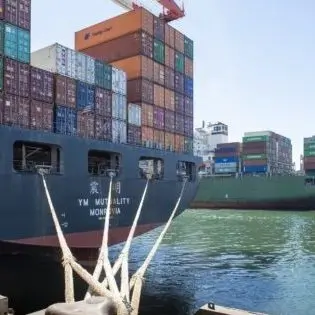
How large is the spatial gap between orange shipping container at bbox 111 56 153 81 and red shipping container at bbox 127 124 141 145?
367 centimetres

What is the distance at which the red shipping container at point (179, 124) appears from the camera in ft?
93.6

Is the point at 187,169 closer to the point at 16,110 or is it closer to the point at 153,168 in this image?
the point at 153,168

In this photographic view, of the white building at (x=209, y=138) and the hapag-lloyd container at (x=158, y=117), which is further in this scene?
the white building at (x=209, y=138)

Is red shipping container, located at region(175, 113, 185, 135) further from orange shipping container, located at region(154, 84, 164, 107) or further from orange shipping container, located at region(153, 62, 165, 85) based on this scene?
orange shipping container, located at region(153, 62, 165, 85)

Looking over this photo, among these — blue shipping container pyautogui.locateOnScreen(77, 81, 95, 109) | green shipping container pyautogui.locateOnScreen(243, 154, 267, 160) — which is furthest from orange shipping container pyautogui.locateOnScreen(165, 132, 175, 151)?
green shipping container pyautogui.locateOnScreen(243, 154, 267, 160)

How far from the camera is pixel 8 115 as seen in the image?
16.8m

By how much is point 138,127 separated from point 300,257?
37.6 feet

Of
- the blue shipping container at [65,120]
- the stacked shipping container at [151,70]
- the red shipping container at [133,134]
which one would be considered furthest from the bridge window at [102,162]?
the stacked shipping container at [151,70]

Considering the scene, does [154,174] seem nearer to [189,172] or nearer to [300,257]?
[189,172]

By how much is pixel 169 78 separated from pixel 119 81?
5.79 meters

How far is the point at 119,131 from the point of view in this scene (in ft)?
73.7

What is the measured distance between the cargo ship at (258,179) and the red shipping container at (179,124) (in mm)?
26050

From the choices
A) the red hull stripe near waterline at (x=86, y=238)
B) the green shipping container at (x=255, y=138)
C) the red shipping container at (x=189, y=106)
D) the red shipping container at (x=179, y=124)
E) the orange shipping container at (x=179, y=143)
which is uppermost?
the green shipping container at (x=255, y=138)

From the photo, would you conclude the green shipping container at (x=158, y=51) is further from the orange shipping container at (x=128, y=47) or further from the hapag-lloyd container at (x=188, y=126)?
the hapag-lloyd container at (x=188, y=126)
